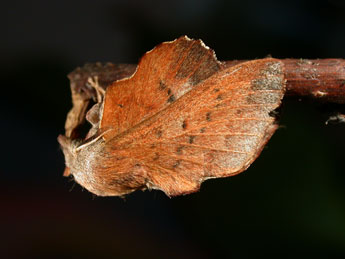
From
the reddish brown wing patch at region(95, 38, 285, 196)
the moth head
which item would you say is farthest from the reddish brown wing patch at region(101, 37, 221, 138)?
the moth head

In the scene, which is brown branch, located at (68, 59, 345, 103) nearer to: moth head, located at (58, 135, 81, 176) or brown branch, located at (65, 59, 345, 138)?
brown branch, located at (65, 59, 345, 138)

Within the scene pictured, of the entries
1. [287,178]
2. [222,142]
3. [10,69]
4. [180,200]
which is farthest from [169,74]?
[10,69]

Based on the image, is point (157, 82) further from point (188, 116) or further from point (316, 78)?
point (316, 78)

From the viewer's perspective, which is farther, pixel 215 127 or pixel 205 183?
pixel 205 183

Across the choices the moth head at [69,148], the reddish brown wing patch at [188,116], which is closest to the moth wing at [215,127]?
the reddish brown wing patch at [188,116]

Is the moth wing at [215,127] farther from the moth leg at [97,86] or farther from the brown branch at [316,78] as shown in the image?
the moth leg at [97,86]

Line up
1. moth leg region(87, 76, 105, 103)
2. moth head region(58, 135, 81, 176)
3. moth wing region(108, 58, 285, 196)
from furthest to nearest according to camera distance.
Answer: moth leg region(87, 76, 105, 103) → moth head region(58, 135, 81, 176) → moth wing region(108, 58, 285, 196)

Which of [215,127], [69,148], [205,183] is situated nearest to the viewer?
[215,127]

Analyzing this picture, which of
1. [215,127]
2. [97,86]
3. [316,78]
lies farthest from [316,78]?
[97,86]

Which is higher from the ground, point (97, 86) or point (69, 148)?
point (97, 86)
